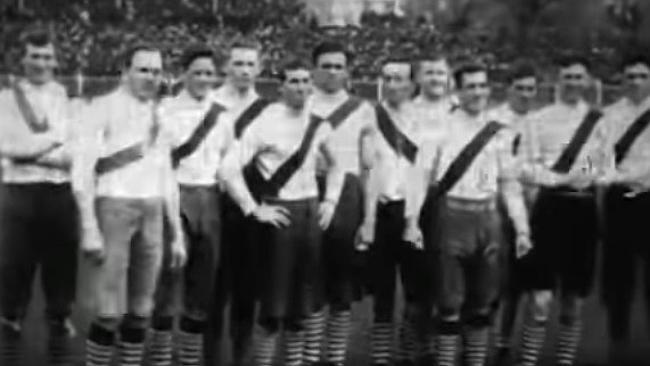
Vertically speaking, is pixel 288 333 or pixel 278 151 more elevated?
pixel 278 151

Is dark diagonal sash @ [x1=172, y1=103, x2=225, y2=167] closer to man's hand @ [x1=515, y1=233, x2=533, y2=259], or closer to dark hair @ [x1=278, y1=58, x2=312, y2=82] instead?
dark hair @ [x1=278, y1=58, x2=312, y2=82]

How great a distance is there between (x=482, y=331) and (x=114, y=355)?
143 centimetres

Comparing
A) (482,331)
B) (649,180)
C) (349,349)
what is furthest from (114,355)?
(649,180)

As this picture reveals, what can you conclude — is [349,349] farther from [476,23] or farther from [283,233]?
[476,23]

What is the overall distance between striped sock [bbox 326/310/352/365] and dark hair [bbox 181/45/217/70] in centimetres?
110

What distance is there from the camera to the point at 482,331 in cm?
542

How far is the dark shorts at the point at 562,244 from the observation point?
5434 millimetres

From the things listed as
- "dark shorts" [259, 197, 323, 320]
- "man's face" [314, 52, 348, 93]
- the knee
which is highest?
"man's face" [314, 52, 348, 93]

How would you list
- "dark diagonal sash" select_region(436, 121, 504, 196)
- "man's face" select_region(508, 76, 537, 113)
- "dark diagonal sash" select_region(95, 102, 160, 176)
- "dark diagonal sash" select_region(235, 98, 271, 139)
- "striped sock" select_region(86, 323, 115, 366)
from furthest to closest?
"man's face" select_region(508, 76, 537, 113)
"dark diagonal sash" select_region(436, 121, 504, 196)
"dark diagonal sash" select_region(235, 98, 271, 139)
"striped sock" select_region(86, 323, 115, 366)
"dark diagonal sash" select_region(95, 102, 160, 176)

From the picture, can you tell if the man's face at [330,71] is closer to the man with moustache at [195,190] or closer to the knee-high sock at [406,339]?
the man with moustache at [195,190]

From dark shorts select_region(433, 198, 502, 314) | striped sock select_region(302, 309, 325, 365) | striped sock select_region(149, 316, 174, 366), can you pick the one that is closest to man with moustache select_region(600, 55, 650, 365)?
dark shorts select_region(433, 198, 502, 314)

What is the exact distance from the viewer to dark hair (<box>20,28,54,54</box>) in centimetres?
495

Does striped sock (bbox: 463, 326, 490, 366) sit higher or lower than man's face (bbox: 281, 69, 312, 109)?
lower

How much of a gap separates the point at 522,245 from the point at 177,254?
53.1 inches
